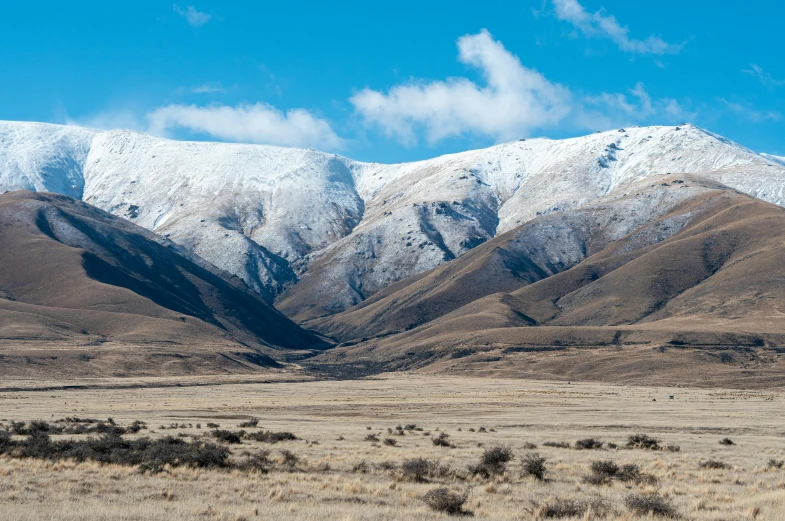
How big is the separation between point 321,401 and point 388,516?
249ft

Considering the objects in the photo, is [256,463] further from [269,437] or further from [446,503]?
[269,437]

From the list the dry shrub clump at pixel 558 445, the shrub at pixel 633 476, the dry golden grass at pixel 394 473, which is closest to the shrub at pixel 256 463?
the dry golden grass at pixel 394 473

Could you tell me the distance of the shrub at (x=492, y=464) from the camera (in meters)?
32.7

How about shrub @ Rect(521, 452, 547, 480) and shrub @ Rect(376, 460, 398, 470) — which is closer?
shrub @ Rect(521, 452, 547, 480)

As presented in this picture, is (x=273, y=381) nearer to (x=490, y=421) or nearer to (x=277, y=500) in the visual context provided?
(x=490, y=421)

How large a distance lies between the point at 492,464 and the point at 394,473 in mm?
4678

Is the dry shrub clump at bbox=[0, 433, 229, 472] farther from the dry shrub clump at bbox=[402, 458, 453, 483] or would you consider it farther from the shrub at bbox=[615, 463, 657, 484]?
the shrub at bbox=[615, 463, 657, 484]

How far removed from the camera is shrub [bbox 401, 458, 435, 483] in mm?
30688

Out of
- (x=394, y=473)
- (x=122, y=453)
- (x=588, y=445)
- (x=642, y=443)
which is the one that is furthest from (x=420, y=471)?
(x=642, y=443)

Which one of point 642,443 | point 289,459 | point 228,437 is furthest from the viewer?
point 642,443

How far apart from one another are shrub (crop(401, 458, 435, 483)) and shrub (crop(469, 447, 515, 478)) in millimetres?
1862

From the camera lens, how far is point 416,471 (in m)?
31.4

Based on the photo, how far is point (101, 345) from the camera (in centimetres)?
17762

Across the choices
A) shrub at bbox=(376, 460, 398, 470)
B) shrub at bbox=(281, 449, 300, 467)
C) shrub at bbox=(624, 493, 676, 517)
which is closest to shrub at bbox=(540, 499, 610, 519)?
shrub at bbox=(624, 493, 676, 517)
